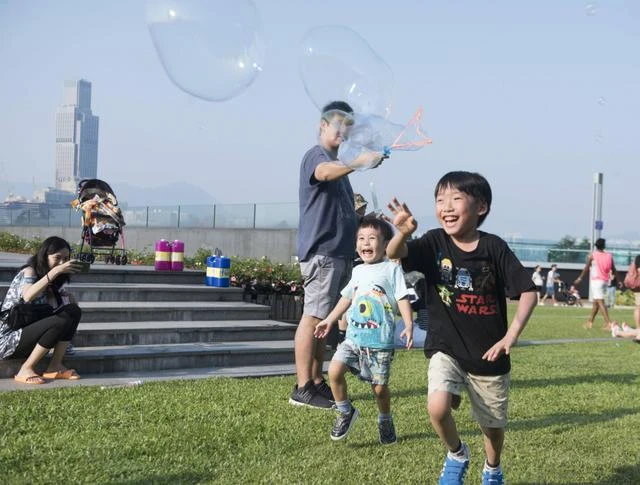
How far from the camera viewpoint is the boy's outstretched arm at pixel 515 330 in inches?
157

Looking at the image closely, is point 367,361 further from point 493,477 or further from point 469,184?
point 469,184

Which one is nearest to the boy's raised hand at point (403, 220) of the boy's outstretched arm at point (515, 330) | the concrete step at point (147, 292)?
the boy's outstretched arm at point (515, 330)

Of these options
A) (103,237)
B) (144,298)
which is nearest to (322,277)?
(144,298)

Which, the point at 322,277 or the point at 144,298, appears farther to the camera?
the point at 144,298

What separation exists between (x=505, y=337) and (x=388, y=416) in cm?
149

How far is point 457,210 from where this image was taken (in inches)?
166

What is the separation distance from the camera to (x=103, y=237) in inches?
535

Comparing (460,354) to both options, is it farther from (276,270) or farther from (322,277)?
(276,270)

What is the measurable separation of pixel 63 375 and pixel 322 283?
2.77 meters

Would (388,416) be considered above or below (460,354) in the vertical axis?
below

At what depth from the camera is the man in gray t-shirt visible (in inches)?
246

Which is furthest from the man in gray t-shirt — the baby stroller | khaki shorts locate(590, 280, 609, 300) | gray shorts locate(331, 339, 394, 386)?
khaki shorts locate(590, 280, 609, 300)

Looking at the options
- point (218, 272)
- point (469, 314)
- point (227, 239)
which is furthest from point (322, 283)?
point (227, 239)

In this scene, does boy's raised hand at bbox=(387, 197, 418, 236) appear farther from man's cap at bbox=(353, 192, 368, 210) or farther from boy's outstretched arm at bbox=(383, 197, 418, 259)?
man's cap at bbox=(353, 192, 368, 210)
